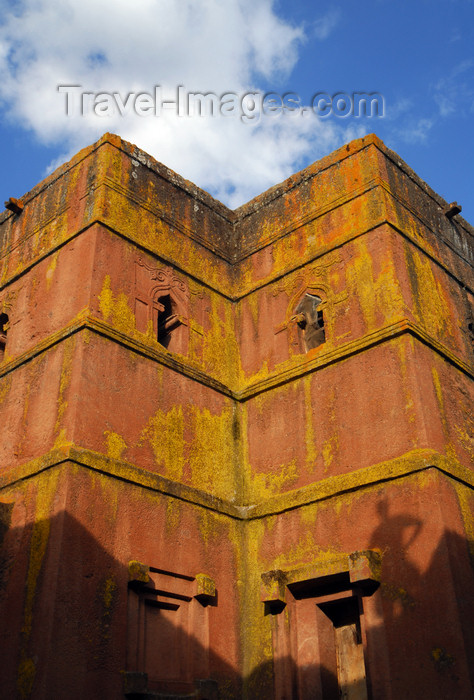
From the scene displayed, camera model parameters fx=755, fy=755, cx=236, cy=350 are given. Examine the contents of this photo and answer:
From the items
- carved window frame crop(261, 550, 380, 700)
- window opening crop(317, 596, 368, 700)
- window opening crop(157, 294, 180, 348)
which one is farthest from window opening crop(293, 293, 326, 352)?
window opening crop(317, 596, 368, 700)

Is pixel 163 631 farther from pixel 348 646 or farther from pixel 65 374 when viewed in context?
pixel 65 374

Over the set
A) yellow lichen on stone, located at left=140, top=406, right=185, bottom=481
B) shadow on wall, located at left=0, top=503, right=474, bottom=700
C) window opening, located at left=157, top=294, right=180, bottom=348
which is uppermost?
window opening, located at left=157, top=294, right=180, bottom=348

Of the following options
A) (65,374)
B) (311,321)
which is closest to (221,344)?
(311,321)

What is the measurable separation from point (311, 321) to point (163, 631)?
431 centimetres

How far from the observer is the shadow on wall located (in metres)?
6.61

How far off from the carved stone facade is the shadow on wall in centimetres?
2

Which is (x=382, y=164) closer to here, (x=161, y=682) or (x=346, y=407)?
(x=346, y=407)

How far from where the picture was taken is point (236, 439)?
32.1 feet

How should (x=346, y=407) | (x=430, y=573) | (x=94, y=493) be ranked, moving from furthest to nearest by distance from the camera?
(x=346, y=407) → (x=94, y=493) → (x=430, y=573)

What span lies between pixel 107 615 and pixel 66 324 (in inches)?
133

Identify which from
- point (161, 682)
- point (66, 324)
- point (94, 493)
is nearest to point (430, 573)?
point (161, 682)

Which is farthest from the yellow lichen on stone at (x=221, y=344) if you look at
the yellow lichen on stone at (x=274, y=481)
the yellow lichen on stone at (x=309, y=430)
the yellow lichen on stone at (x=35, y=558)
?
the yellow lichen on stone at (x=35, y=558)

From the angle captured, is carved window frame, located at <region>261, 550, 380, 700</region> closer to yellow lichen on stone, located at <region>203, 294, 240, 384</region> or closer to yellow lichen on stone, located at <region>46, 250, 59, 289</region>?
yellow lichen on stone, located at <region>203, 294, 240, 384</region>

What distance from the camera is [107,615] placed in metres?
7.11
